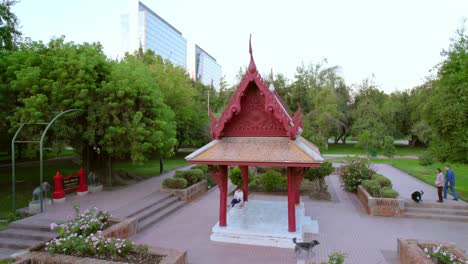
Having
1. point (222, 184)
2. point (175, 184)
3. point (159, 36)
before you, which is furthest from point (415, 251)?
point (159, 36)

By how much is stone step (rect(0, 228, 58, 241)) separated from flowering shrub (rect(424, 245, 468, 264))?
11.7 meters

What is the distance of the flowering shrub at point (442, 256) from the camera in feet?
21.7

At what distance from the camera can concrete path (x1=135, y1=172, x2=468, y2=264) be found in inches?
340

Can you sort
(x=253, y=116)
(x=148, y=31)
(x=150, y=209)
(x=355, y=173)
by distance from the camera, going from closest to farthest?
1. (x=253, y=116)
2. (x=150, y=209)
3. (x=355, y=173)
4. (x=148, y=31)

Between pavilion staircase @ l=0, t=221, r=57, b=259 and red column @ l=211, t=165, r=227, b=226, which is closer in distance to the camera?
pavilion staircase @ l=0, t=221, r=57, b=259

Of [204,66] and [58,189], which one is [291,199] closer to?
[58,189]

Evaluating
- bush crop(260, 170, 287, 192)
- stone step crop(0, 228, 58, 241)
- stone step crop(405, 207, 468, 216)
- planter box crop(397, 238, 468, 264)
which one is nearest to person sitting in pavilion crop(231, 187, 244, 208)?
bush crop(260, 170, 287, 192)

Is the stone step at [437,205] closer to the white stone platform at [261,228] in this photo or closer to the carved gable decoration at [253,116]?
the white stone platform at [261,228]

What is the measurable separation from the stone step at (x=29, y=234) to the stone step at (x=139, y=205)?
2453 mm

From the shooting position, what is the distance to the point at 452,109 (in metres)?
13.6

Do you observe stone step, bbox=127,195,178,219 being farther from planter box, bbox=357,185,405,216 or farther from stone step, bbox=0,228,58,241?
planter box, bbox=357,185,405,216

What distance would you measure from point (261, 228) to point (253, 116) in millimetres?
4053

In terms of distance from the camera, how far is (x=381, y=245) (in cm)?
954

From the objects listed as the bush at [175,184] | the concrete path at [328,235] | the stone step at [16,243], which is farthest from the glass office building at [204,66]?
the stone step at [16,243]
